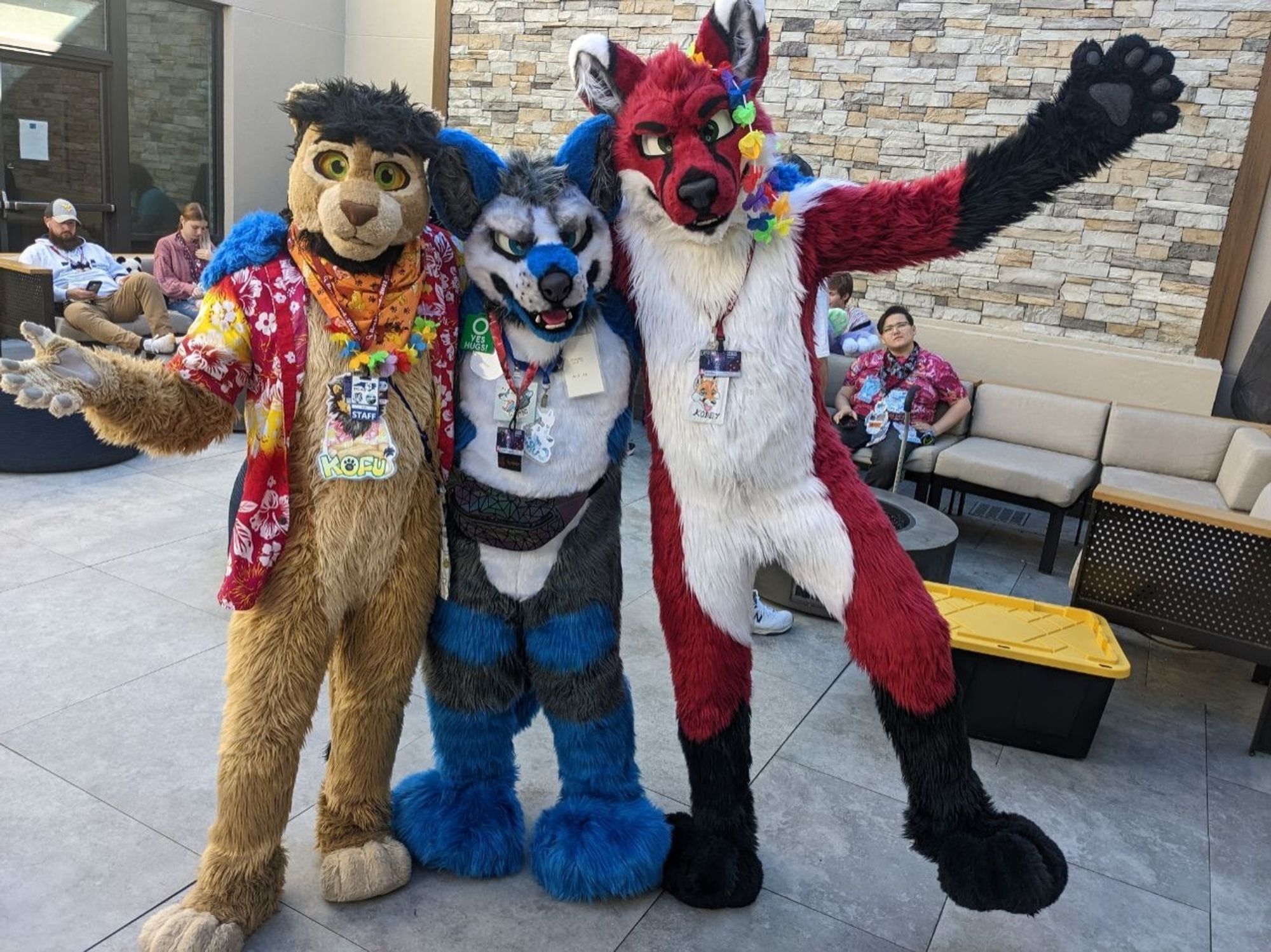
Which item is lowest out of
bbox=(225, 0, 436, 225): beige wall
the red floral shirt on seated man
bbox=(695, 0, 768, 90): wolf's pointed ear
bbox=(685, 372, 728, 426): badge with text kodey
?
the red floral shirt on seated man

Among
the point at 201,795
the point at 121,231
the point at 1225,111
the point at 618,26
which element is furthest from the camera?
the point at 121,231

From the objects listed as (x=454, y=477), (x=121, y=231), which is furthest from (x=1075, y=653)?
(x=121, y=231)

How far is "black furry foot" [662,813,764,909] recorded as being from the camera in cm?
205

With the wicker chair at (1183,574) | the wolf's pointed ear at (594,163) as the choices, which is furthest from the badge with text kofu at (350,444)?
the wicker chair at (1183,574)

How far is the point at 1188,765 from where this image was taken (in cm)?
288

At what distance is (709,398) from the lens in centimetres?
189

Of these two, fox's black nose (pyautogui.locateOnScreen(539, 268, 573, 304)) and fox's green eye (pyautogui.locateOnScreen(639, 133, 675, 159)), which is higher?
fox's green eye (pyautogui.locateOnScreen(639, 133, 675, 159))

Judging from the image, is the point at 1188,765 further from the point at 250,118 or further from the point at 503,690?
the point at 250,118

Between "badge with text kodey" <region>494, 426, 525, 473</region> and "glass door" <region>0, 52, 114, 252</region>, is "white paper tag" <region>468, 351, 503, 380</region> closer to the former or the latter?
"badge with text kodey" <region>494, 426, 525, 473</region>

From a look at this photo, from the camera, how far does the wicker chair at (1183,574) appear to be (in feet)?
9.66

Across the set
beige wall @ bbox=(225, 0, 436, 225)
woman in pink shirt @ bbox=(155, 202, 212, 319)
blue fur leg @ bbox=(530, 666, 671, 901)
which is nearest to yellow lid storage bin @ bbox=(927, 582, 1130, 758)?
blue fur leg @ bbox=(530, 666, 671, 901)

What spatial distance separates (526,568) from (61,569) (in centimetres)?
243

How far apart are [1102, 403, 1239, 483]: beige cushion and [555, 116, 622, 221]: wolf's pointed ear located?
3987mm

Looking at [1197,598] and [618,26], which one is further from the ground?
[618,26]
